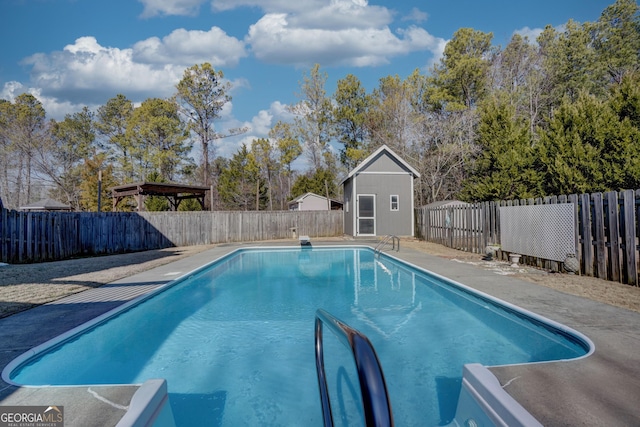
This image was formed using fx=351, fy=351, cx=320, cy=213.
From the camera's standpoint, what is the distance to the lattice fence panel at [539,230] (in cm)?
754

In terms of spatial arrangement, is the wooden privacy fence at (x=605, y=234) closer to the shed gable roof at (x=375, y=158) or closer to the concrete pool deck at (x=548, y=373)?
the concrete pool deck at (x=548, y=373)

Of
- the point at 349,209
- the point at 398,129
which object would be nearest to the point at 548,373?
the point at 349,209

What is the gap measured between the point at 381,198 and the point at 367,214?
1088mm

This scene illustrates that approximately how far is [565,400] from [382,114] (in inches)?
1090

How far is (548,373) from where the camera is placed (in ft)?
9.72

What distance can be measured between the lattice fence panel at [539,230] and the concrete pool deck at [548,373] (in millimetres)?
2326

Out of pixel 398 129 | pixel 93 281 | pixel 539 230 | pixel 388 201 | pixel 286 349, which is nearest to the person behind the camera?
pixel 286 349

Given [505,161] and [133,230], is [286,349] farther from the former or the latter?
[505,161]

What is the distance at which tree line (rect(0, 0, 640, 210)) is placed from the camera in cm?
1636

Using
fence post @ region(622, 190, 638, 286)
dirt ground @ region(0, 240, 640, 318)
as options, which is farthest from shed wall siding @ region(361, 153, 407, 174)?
fence post @ region(622, 190, 638, 286)

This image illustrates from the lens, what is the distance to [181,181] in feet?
101

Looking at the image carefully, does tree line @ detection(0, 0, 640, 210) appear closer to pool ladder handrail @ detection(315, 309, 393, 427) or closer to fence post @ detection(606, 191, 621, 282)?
fence post @ detection(606, 191, 621, 282)

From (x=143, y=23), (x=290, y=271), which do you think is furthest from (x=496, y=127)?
(x=143, y=23)

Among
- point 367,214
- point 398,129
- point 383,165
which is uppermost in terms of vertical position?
point 398,129
